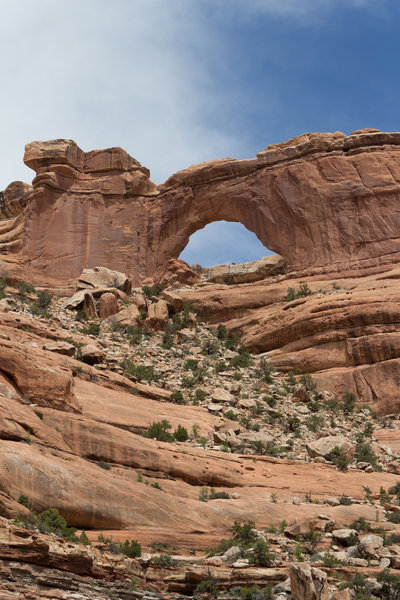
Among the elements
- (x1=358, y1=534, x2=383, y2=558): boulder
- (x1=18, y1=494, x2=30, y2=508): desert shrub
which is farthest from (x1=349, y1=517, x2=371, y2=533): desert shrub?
(x1=18, y1=494, x2=30, y2=508): desert shrub

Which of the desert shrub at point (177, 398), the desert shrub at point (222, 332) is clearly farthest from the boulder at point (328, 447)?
the desert shrub at point (222, 332)

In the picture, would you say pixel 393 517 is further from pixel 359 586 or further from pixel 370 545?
pixel 359 586

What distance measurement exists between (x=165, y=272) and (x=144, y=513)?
33.8m

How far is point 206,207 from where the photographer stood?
49.9 m

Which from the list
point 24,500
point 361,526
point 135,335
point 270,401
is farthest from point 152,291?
point 24,500

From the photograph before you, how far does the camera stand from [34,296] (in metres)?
42.4

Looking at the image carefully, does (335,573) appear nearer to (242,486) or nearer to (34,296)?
(242,486)

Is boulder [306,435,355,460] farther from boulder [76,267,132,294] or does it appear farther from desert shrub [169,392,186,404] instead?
boulder [76,267,132,294]

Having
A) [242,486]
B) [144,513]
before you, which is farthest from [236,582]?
[242,486]

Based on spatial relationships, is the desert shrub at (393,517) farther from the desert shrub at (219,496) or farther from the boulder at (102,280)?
the boulder at (102,280)

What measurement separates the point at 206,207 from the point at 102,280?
10188mm

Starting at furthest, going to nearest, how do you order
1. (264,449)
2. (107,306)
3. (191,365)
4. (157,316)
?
(157,316)
(107,306)
(191,365)
(264,449)

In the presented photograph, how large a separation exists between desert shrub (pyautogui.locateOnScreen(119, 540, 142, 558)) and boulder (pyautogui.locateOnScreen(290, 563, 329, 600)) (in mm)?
3360

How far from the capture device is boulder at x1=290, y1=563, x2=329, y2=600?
36.7 ft
